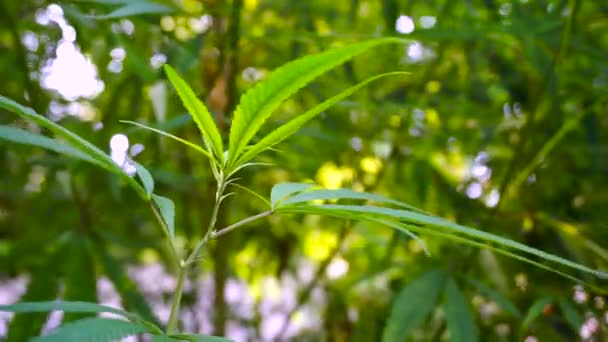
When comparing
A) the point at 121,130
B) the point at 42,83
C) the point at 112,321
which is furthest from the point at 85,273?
the point at 112,321

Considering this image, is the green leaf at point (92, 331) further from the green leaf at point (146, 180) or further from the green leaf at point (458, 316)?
the green leaf at point (458, 316)

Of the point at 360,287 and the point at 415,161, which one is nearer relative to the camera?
the point at 415,161

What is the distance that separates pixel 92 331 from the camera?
0.26 m

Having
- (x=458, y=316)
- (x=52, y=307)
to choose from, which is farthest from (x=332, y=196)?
(x=458, y=316)

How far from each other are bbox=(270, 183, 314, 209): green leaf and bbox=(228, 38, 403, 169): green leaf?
0.04 meters

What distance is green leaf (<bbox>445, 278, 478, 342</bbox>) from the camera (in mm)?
533

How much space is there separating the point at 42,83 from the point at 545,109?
55 centimetres

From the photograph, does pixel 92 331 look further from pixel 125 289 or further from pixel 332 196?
pixel 125 289

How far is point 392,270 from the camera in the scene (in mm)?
803

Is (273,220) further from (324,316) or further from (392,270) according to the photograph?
(392,270)

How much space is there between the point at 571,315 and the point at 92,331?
17.8 inches

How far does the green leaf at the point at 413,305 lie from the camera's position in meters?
0.53

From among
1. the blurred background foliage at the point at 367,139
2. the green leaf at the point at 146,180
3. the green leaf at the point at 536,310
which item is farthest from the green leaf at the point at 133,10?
the green leaf at the point at 536,310

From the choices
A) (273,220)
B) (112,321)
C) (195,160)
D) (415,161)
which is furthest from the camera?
(273,220)
